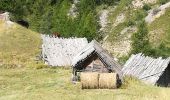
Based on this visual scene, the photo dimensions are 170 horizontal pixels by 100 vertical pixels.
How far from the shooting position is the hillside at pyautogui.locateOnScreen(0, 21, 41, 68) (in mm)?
64625

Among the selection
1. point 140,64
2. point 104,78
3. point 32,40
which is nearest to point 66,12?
point 32,40

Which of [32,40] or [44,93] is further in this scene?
[32,40]

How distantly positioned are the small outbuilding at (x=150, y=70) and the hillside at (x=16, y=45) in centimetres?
1691

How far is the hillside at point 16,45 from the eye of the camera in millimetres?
64625

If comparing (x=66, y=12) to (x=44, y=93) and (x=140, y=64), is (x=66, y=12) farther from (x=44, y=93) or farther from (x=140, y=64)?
(x=44, y=93)

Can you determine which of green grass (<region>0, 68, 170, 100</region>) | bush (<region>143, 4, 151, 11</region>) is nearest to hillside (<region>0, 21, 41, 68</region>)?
green grass (<region>0, 68, 170, 100</region>)

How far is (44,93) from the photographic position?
39.3m

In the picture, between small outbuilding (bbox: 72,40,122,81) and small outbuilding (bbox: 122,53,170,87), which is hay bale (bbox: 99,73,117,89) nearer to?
small outbuilding (bbox: 72,40,122,81)

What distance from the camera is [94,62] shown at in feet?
163

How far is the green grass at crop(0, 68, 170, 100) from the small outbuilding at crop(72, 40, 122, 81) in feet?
5.82

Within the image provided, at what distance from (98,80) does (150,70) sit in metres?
9.98

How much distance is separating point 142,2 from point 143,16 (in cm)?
1127

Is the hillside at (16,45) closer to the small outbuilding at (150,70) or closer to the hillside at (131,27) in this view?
the small outbuilding at (150,70)

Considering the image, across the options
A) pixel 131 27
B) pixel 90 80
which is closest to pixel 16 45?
pixel 90 80
